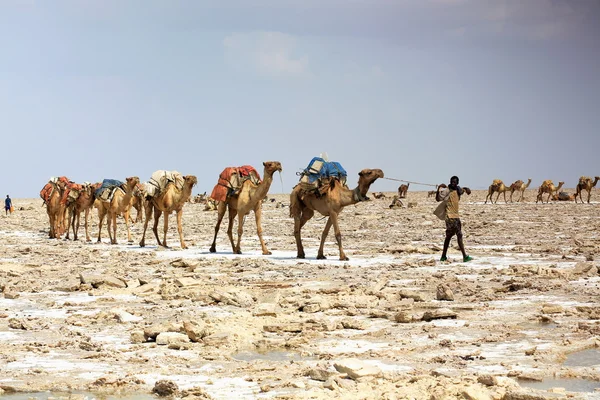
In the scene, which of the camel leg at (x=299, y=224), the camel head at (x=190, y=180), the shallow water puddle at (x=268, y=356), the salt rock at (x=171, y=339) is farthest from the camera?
the camel head at (x=190, y=180)

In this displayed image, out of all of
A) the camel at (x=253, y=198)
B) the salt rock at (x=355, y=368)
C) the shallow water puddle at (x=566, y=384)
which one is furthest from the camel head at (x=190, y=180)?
the shallow water puddle at (x=566, y=384)

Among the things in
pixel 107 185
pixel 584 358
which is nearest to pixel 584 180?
pixel 107 185

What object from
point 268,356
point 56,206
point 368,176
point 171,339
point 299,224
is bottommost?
point 268,356

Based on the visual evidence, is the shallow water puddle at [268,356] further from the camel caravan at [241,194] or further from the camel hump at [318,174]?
the camel hump at [318,174]

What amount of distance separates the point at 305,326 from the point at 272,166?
10457 millimetres

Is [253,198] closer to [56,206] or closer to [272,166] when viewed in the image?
[272,166]

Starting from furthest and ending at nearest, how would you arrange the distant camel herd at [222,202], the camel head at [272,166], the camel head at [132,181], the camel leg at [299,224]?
the camel head at [132,181]
the camel head at [272,166]
the camel leg at [299,224]
the distant camel herd at [222,202]

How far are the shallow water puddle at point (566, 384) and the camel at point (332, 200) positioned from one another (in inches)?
419

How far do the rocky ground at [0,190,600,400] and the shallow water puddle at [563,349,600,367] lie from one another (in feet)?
0.16

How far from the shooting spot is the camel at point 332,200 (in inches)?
704

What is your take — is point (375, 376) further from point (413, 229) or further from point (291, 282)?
point (413, 229)

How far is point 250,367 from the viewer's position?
319 inches

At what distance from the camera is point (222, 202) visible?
21.6m

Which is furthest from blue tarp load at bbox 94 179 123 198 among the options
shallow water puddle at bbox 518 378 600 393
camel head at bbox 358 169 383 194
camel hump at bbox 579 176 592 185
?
camel hump at bbox 579 176 592 185
